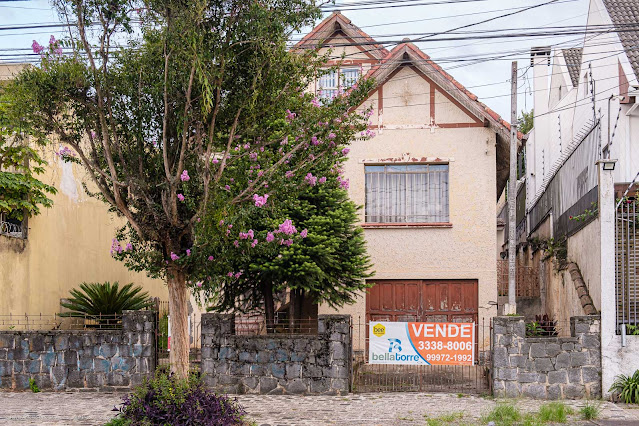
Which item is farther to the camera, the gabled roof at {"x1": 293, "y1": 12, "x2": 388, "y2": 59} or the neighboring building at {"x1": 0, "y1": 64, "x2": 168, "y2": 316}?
the gabled roof at {"x1": 293, "y1": 12, "x2": 388, "y2": 59}

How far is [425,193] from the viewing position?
17.6 m

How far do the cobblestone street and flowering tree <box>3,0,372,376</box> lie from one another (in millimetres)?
2155

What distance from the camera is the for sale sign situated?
13367 millimetres

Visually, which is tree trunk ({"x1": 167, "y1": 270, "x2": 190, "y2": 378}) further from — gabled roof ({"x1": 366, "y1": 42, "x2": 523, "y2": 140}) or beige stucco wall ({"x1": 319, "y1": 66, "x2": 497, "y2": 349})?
gabled roof ({"x1": 366, "y1": 42, "x2": 523, "y2": 140})

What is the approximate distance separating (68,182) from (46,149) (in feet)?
4.99

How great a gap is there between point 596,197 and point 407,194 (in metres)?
4.67

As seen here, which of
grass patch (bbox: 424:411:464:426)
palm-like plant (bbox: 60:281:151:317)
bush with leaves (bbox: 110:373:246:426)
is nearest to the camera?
bush with leaves (bbox: 110:373:246:426)

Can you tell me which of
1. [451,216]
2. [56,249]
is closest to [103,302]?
[56,249]

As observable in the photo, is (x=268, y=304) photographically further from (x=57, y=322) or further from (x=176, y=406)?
(x=176, y=406)

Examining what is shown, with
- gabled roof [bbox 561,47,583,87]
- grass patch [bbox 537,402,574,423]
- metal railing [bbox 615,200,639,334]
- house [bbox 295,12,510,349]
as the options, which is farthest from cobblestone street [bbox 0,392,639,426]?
gabled roof [bbox 561,47,583,87]

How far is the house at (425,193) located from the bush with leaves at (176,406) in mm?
7591

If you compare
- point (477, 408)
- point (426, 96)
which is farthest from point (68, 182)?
point (477, 408)

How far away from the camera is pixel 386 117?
17.7m

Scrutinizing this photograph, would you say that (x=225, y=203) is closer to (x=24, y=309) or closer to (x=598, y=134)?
(x=24, y=309)
